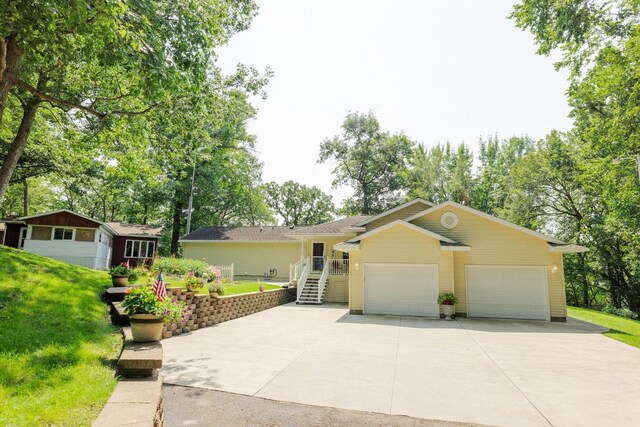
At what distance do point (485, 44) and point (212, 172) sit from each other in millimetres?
23769

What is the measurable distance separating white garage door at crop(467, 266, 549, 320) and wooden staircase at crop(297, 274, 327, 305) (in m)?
6.96

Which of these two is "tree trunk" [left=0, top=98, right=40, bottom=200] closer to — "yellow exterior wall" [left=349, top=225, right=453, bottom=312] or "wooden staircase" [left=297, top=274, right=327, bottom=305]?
"wooden staircase" [left=297, top=274, right=327, bottom=305]

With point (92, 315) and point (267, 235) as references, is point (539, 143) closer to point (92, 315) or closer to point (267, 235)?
point (267, 235)

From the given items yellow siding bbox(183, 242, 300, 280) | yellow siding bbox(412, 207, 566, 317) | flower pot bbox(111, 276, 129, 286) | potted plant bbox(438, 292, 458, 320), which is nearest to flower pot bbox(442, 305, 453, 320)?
potted plant bbox(438, 292, 458, 320)

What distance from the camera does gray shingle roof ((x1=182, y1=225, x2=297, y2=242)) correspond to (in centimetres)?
2484

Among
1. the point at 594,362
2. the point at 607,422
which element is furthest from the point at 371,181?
the point at 607,422

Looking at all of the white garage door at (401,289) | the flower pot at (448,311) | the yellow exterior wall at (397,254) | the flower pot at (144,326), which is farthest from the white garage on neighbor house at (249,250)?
the flower pot at (144,326)

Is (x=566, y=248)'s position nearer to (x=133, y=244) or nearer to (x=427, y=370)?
(x=427, y=370)

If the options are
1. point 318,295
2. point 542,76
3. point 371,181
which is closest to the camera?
point 542,76

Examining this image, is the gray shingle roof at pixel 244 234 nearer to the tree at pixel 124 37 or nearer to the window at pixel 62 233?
the window at pixel 62 233

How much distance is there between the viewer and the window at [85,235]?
20578 mm

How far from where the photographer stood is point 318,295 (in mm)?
16359

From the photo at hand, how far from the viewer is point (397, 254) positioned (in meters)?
13.0

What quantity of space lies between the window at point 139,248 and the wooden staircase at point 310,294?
16.2 m
